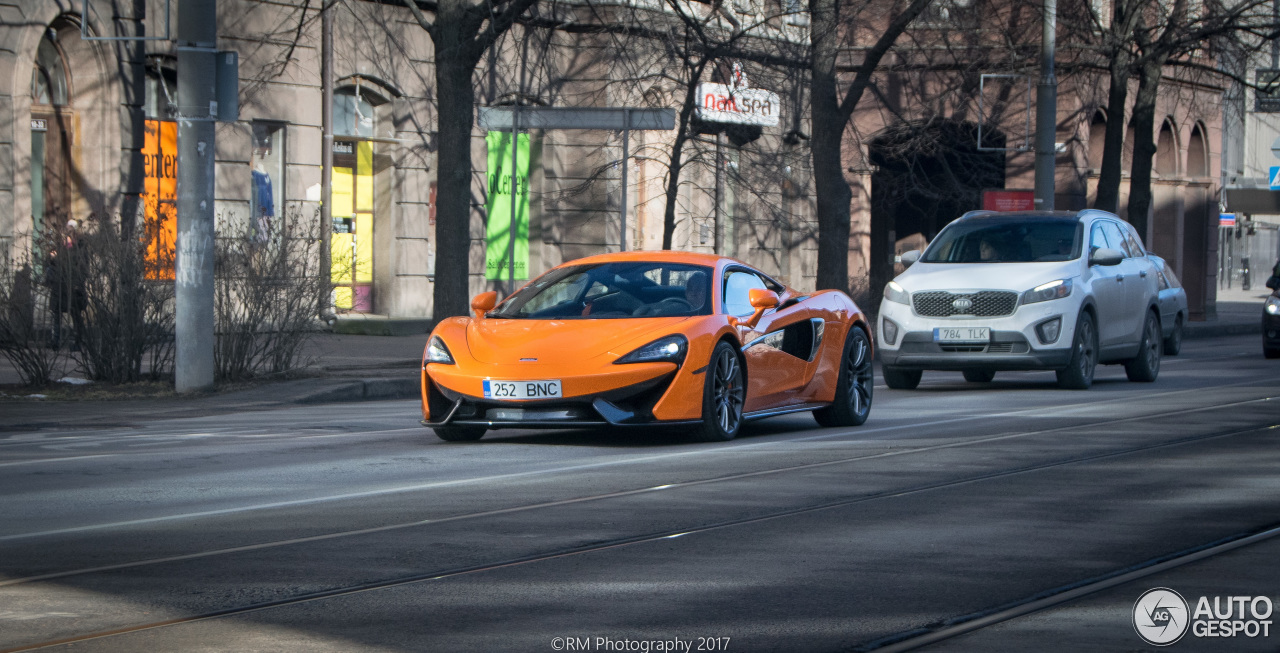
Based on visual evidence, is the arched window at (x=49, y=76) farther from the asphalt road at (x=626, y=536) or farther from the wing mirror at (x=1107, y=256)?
the wing mirror at (x=1107, y=256)

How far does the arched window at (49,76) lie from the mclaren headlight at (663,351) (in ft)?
48.1

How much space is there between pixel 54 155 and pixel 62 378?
26.6ft

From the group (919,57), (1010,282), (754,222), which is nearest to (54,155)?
(1010,282)

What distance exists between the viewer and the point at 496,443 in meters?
11.0

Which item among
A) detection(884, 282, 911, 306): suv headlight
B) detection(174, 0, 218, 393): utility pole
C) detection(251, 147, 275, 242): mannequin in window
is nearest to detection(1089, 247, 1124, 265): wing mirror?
detection(884, 282, 911, 306): suv headlight

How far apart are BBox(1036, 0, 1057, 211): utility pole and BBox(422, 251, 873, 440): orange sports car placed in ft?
45.9

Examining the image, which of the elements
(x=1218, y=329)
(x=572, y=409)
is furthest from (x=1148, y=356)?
(x=1218, y=329)

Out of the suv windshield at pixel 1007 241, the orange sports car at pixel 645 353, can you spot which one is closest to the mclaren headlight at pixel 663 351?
the orange sports car at pixel 645 353

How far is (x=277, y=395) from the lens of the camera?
14586mm

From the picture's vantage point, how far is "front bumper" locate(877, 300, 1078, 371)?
15.4 metres

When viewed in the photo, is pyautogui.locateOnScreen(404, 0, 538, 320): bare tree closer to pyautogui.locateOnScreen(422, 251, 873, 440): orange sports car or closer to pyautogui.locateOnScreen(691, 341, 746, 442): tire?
pyautogui.locateOnScreen(422, 251, 873, 440): orange sports car

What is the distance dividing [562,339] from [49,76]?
14.4 metres

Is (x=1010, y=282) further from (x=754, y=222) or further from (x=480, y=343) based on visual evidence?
(x=754, y=222)

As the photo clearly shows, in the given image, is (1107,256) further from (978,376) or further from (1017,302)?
(978,376)
